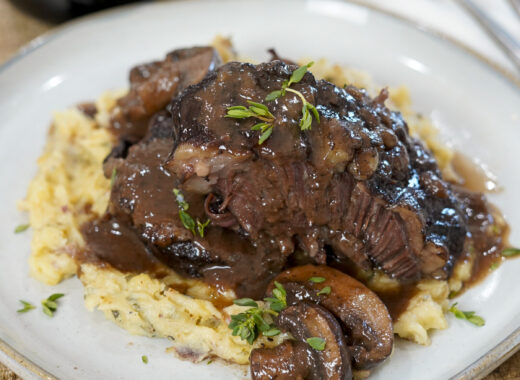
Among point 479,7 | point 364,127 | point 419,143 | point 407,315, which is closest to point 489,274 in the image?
point 407,315

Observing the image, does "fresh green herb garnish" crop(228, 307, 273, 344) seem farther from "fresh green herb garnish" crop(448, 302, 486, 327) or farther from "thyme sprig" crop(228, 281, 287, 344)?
"fresh green herb garnish" crop(448, 302, 486, 327)

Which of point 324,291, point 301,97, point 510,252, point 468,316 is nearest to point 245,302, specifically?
point 324,291

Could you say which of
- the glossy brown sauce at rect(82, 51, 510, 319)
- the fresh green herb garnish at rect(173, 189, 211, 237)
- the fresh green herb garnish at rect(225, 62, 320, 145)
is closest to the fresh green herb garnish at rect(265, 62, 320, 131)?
the fresh green herb garnish at rect(225, 62, 320, 145)

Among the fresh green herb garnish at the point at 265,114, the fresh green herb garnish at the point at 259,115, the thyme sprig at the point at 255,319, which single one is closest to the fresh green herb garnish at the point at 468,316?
the thyme sprig at the point at 255,319

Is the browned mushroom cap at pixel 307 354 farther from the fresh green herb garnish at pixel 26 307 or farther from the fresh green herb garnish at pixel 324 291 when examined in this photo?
the fresh green herb garnish at pixel 26 307

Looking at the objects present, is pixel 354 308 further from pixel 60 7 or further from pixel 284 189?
pixel 60 7

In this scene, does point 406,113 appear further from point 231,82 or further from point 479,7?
point 479,7
